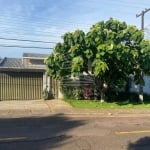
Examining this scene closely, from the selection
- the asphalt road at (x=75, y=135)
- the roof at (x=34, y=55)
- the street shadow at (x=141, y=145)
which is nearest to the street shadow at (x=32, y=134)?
the asphalt road at (x=75, y=135)

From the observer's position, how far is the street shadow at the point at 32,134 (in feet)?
30.6

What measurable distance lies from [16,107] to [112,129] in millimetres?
8961

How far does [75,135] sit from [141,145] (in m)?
2.27

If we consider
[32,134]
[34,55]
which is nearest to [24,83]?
[34,55]

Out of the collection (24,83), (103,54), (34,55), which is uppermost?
(34,55)

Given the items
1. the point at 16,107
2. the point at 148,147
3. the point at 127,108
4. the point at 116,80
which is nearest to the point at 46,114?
the point at 16,107

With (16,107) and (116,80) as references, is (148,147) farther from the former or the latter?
(116,80)

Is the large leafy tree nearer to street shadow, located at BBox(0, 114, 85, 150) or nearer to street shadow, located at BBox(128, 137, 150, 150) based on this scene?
street shadow, located at BBox(0, 114, 85, 150)

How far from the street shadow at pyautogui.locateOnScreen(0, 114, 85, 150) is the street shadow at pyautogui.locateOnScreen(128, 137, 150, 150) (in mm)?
1921

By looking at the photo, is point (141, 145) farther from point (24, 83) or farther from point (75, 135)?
point (24, 83)

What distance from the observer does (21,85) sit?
2398 cm

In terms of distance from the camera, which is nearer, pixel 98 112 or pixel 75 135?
pixel 75 135

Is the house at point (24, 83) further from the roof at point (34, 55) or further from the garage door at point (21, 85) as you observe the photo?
the roof at point (34, 55)

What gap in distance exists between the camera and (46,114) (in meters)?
17.5
